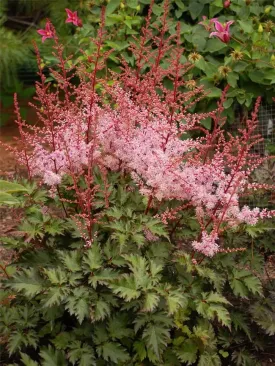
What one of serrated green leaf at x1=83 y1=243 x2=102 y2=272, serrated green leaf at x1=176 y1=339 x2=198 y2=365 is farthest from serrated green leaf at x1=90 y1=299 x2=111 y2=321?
serrated green leaf at x1=176 y1=339 x2=198 y2=365

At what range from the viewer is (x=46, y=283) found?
2406 mm

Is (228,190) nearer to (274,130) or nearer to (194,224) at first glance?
(194,224)

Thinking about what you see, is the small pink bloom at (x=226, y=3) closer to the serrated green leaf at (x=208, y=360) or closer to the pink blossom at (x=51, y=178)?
the pink blossom at (x=51, y=178)

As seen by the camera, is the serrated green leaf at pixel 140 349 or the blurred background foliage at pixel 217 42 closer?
the serrated green leaf at pixel 140 349

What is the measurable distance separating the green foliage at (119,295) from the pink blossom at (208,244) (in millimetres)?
59

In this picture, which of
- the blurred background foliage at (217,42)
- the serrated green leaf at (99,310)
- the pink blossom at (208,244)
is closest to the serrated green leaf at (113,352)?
the serrated green leaf at (99,310)

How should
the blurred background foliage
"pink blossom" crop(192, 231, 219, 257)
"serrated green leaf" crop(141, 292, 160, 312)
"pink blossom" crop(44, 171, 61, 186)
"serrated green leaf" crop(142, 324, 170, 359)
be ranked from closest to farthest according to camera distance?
"serrated green leaf" crop(141, 292, 160, 312), "serrated green leaf" crop(142, 324, 170, 359), "pink blossom" crop(192, 231, 219, 257), "pink blossom" crop(44, 171, 61, 186), the blurred background foliage

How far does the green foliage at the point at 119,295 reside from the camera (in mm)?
2352

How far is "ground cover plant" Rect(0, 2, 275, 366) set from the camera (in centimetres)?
239

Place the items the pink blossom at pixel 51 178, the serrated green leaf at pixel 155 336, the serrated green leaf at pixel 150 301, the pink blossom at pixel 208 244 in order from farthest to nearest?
the pink blossom at pixel 51 178
the pink blossom at pixel 208 244
the serrated green leaf at pixel 155 336
the serrated green leaf at pixel 150 301

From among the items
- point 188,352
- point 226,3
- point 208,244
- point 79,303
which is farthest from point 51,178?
point 226,3

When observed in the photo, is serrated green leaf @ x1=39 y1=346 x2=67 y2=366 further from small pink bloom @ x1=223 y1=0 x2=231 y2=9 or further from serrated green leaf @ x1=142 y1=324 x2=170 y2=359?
small pink bloom @ x1=223 y1=0 x2=231 y2=9

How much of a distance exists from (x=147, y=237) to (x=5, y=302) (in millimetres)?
652

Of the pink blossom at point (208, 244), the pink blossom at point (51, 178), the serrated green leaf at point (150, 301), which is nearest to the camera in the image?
the serrated green leaf at point (150, 301)
